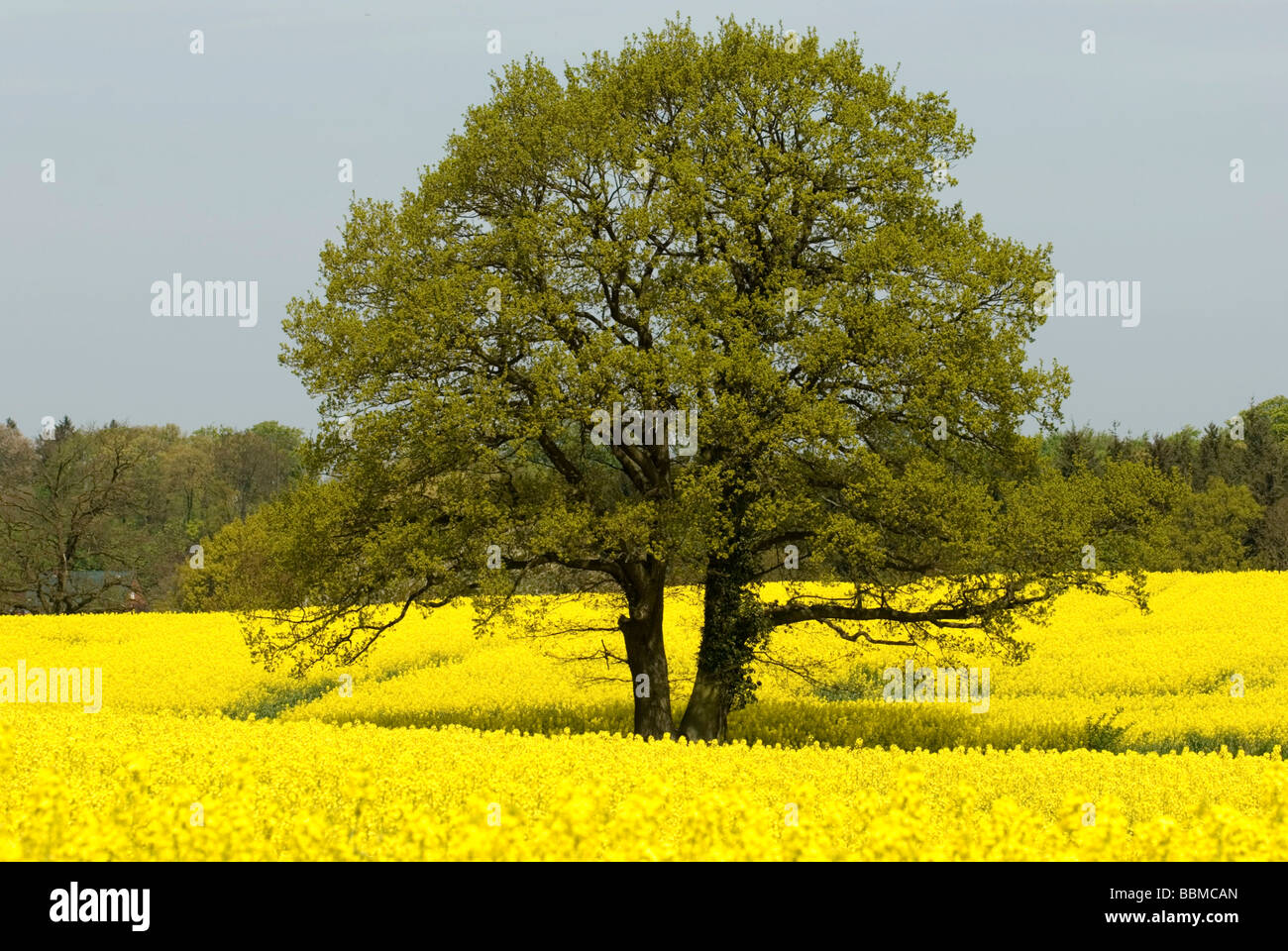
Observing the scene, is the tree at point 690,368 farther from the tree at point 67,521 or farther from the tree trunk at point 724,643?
the tree at point 67,521

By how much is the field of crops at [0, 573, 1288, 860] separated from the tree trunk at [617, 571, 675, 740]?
77.5 inches

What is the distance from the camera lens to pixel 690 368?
18328 mm

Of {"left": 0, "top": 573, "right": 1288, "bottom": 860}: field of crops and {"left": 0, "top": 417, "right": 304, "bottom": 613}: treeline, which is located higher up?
{"left": 0, "top": 417, "right": 304, "bottom": 613}: treeline

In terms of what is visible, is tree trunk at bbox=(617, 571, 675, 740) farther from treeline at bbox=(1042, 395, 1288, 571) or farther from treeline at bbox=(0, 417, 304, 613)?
treeline at bbox=(1042, 395, 1288, 571)

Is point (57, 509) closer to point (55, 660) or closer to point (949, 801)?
point (55, 660)

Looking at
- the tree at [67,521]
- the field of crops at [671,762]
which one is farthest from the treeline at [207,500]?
the field of crops at [671,762]

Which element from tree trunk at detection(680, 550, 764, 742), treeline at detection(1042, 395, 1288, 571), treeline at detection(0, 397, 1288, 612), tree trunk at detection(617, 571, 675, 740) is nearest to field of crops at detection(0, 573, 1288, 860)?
tree trunk at detection(680, 550, 764, 742)

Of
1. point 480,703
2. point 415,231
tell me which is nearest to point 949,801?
point 415,231

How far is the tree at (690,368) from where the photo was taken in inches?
749

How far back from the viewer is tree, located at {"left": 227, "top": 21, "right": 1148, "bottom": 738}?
19016 millimetres

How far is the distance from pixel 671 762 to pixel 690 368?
793 cm

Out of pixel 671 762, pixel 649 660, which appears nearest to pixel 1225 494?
pixel 649 660

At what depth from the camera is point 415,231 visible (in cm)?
2075

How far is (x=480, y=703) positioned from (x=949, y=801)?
1673 cm
